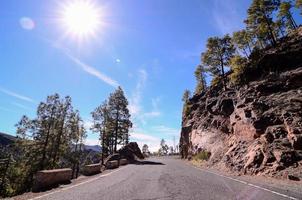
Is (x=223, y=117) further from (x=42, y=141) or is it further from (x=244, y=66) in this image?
(x=42, y=141)

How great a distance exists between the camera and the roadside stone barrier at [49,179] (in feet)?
31.5

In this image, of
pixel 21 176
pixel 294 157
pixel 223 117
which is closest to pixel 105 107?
pixel 21 176

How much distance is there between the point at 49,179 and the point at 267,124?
1640 cm

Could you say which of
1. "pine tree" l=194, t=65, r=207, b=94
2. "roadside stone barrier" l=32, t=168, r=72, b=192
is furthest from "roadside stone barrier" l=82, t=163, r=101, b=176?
"pine tree" l=194, t=65, r=207, b=94

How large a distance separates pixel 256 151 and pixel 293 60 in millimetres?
14789

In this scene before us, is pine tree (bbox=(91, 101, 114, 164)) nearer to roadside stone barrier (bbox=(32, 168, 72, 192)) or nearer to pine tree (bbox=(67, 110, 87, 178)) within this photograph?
pine tree (bbox=(67, 110, 87, 178))

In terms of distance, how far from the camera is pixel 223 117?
3175 cm

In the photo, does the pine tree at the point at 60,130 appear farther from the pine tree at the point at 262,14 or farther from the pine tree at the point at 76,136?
the pine tree at the point at 262,14

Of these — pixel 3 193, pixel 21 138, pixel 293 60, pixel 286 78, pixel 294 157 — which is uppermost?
pixel 293 60

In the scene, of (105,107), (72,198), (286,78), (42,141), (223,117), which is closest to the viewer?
(72,198)

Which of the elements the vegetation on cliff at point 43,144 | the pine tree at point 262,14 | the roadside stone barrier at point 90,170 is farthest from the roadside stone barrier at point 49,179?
the pine tree at point 262,14

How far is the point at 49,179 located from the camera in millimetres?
10344

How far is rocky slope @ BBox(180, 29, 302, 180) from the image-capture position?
1418 centimetres

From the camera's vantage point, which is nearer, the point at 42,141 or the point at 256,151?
the point at 256,151
